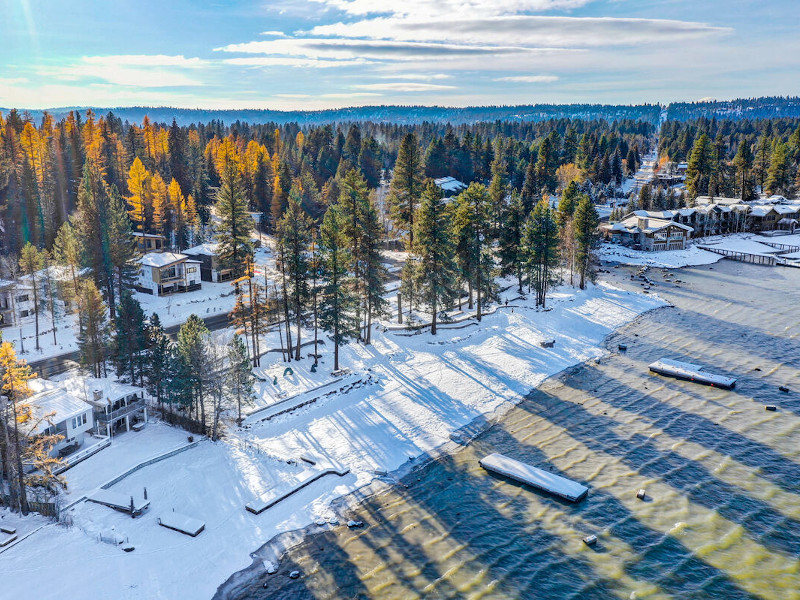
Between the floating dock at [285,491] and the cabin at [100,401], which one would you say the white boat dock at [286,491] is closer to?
the floating dock at [285,491]

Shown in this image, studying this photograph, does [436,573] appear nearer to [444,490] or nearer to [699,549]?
[444,490]

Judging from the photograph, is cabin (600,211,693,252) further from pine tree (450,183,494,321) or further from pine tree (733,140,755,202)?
pine tree (450,183,494,321)

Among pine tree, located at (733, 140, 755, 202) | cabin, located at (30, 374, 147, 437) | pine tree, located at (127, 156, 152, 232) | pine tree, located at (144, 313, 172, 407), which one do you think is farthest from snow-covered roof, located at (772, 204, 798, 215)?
cabin, located at (30, 374, 147, 437)

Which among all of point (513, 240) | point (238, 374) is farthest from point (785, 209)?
point (238, 374)

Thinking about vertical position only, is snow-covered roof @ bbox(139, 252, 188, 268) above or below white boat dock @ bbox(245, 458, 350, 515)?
above

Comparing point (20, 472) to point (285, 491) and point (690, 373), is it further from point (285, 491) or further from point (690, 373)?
point (690, 373)

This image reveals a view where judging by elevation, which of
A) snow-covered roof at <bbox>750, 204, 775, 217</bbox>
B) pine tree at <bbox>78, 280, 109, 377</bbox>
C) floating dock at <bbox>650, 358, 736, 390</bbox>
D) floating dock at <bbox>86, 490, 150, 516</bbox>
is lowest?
floating dock at <bbox>86, 490, 150, 516</bbox>

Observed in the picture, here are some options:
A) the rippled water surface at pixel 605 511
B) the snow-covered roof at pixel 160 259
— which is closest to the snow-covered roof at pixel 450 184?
the snow-covered roof at pixel 160 259
